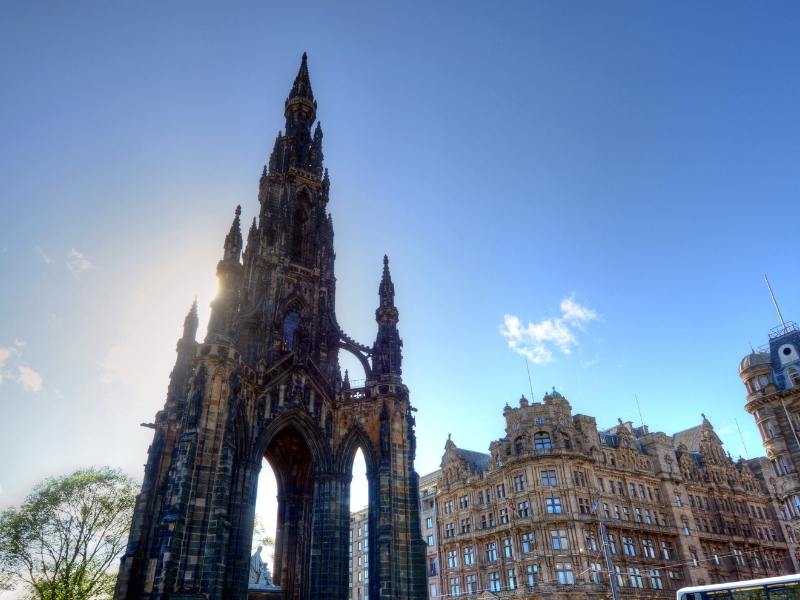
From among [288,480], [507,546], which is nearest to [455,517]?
[507,546]

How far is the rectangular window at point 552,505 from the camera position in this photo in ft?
149

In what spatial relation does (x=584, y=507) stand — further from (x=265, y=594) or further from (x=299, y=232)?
(x=299, y=232)

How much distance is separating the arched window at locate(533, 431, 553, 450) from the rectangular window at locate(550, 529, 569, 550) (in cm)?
683

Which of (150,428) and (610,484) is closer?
(150,428)

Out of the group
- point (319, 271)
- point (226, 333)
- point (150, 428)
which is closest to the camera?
point (226, 333)

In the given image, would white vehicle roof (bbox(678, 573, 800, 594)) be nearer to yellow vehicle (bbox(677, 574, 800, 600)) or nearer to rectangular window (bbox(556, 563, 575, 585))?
yellow vehicle (bbox(677, 574, 800, 600))

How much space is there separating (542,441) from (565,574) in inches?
417

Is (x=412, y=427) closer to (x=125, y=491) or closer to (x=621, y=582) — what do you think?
(x=125, y=491)

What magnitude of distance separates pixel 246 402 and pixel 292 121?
23.7 m

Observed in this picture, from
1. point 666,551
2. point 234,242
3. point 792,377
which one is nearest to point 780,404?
point 792,377

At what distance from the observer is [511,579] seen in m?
45.8

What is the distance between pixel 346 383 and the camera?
29359mm

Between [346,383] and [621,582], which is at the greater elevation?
[346,383]

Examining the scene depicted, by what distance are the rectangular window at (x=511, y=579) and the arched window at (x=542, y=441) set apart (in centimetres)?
1016
